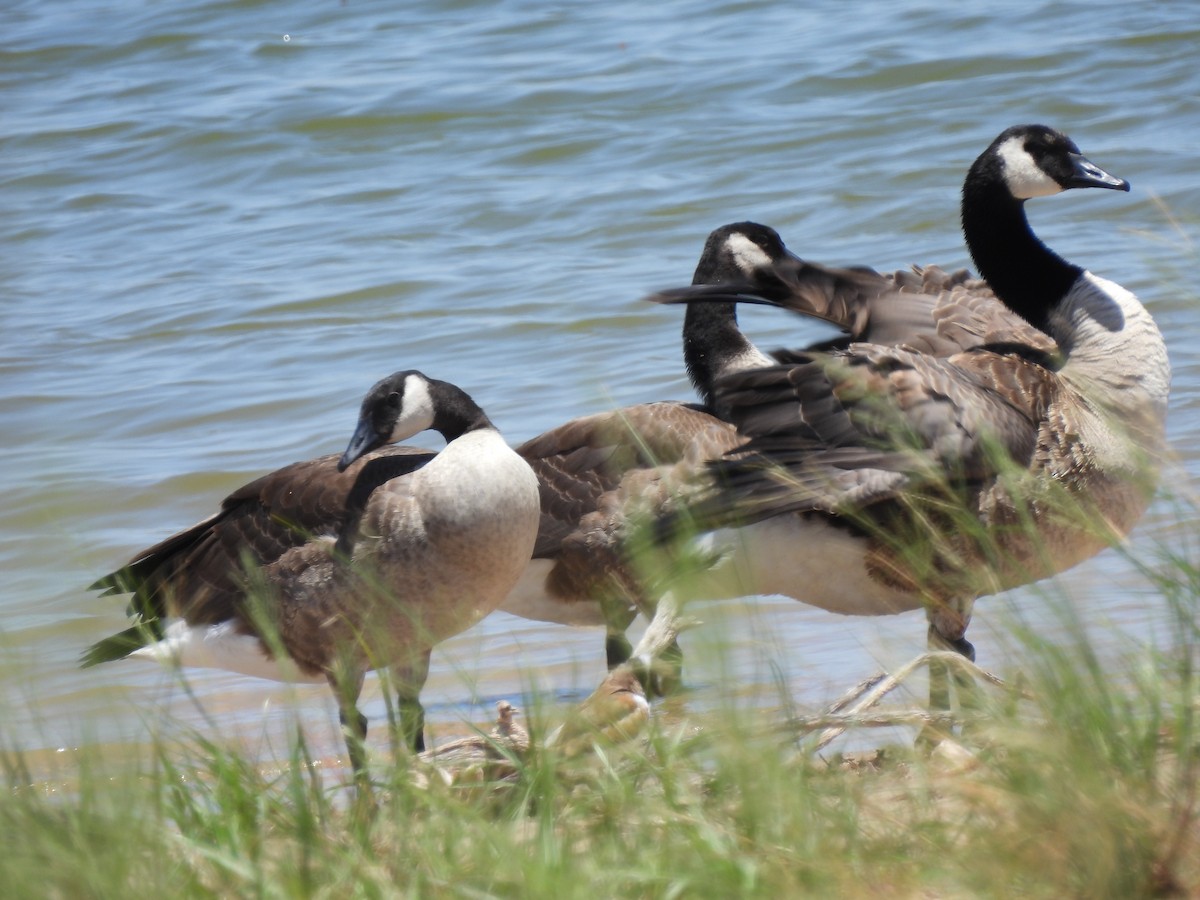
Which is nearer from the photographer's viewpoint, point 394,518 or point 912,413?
point 912,413

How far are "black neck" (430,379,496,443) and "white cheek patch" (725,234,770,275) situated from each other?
1.72 m

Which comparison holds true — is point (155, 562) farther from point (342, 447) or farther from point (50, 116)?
point (50, 116)

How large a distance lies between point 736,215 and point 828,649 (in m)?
6.73

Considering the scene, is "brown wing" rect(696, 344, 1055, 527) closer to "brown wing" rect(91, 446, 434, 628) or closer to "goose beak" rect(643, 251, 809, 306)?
"goose beak" rect(643, 251, 809, 306)

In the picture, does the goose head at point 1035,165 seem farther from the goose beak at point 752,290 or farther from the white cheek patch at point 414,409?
the white cheek patch at point 414,409

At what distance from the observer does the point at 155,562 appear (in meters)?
5.95

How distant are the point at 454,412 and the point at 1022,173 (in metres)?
2.32

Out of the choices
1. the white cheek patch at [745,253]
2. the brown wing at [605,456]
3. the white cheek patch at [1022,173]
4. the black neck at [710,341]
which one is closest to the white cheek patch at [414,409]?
the brown wing at [605,456]

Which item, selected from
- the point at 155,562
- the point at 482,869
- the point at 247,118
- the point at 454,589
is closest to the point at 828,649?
the point at 454,589

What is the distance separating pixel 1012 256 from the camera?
19.6 ft

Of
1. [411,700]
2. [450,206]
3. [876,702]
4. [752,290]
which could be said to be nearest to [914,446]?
[876,702]

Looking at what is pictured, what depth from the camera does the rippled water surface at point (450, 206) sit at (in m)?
7.89

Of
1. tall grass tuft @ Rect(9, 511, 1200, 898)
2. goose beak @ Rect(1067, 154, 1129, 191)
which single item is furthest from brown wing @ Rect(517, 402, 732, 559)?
tall grass tuft @ Rect(9, 511, 1200, 898)

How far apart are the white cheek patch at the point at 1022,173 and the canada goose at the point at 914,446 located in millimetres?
308
